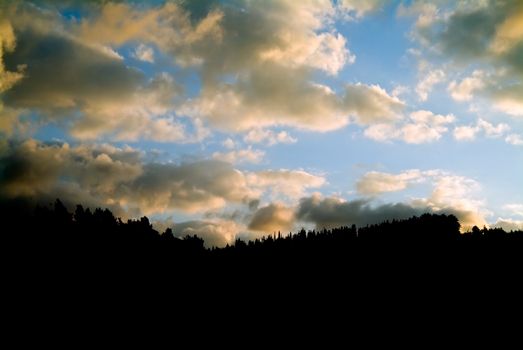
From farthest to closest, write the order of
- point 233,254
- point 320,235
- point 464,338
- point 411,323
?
point 233,254
point 320,235
point 411,323
point 464,338

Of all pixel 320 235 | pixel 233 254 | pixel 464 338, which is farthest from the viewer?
pixel 233 254

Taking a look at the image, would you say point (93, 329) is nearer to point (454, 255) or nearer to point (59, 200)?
point (59, 200)

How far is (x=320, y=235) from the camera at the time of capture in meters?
56.6

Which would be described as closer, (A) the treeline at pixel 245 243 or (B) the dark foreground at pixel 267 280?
(B) the dark foreground at pixel 267 280

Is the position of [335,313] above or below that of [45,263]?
below

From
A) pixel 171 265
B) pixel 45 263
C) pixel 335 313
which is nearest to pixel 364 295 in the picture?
pixel 335 313

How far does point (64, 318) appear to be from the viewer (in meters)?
44.0

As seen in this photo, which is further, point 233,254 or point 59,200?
point 233,254

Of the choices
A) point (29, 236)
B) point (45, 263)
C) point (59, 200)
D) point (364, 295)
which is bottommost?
point (364, 295)

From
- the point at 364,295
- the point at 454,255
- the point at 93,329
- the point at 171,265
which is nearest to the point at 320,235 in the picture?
the point at 364,295

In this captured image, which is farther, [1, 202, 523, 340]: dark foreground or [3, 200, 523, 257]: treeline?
[3, 200, 523, 257]: treeline

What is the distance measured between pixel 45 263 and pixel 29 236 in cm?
357

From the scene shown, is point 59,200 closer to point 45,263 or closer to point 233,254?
point 45,263

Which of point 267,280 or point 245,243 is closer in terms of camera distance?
point 267,280
